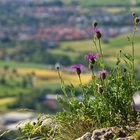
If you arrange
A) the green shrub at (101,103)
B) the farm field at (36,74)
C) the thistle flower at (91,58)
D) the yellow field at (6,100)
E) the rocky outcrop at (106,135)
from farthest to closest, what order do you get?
the farm field at (36,74) < the yellow field at (6,100) < the thistle flower at (91,58) < the green shrub at (101,103) < the rocky outcrop at (106,135)

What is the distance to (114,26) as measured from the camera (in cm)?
18438

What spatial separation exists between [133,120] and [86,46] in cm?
13113

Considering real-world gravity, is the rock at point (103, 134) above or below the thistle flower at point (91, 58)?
below

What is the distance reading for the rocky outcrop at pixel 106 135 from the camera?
572 centimetres

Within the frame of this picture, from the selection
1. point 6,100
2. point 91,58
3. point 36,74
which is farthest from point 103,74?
point 36,74

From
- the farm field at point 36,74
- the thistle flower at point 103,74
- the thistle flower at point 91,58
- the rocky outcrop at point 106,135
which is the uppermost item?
the thistle flower at point 91,58

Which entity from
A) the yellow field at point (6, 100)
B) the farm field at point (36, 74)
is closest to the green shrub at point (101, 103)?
the farm field at point (36, 74)

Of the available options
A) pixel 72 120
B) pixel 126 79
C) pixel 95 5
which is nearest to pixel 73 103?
pixel 72 120

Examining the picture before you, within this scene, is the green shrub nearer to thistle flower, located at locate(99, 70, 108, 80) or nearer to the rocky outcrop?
thistle flower, located at locate(99, 70, 108, 80)

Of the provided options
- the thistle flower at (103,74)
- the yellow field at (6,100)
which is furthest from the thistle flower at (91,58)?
the yellow field at (6,100)

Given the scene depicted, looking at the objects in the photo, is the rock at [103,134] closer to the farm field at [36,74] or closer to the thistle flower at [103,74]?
the thistle flower at [103,74]

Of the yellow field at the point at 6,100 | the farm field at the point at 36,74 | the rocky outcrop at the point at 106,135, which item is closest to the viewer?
the rocky outcrop at the point at 106,135

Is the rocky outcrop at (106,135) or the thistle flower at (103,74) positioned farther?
the thistle flower at (103,74)

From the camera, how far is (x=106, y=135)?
18.8ft
